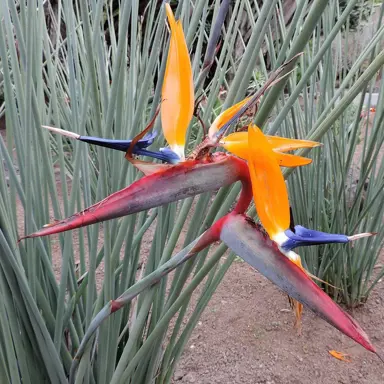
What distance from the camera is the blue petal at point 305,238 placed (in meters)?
0.26

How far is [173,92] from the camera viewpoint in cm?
31

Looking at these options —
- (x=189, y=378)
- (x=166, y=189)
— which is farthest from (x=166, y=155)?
(x=189, y=378)

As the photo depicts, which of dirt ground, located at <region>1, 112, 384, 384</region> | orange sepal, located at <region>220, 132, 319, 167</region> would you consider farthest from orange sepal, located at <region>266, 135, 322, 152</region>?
dirt ground, located at <region>1, 112, 384, 384</region>

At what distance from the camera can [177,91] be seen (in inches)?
12.0

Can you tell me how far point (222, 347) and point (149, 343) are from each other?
0.69 meters

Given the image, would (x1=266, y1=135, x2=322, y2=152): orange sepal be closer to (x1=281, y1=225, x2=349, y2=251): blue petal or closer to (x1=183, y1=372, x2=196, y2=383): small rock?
(x1=281, y1=225, x2=349, y2=251): blue petal

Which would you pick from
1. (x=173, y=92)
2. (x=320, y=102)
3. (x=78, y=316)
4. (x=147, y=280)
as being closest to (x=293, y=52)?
(x=173, y=92)

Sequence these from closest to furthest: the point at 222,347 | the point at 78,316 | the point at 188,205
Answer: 1. the point at 188,205
2. the point at 78,316
3. the point at 222,347

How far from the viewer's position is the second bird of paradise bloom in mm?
242

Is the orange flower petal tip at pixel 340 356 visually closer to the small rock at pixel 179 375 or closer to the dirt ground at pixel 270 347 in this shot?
the dirt ground at pixel 270 347

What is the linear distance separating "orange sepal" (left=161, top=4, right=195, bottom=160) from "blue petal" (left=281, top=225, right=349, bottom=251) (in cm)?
9

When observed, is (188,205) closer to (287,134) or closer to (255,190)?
(255,190)

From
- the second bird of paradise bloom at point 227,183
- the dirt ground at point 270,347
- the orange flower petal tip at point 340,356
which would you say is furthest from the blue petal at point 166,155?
the orange flower petal tip at point 340,356

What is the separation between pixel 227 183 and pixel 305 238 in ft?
0.19
